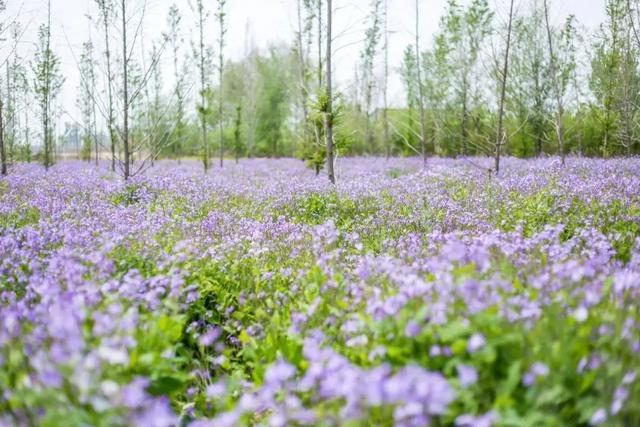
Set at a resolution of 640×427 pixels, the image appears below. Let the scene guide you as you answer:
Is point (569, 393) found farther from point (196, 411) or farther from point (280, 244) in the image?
point (280, 244)

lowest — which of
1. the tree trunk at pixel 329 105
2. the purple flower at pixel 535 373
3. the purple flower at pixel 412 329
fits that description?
the purple flower at pixel 535 373

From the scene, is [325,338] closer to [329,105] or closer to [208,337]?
[208,337]

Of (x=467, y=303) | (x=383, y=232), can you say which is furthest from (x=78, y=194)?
(x=467, y=303)

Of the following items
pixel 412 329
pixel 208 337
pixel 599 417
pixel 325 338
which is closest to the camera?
pixel 599 417

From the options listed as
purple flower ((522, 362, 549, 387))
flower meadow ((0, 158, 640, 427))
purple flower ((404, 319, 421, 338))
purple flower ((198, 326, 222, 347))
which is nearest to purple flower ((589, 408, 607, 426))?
flower meadow ((0, 158, 640, 427))

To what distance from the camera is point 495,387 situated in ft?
7.34

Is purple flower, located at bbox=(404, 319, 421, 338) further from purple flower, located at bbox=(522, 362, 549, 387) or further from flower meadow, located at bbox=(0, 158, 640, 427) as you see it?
purple flower, located at bbox=(522, 362, 549, 387)

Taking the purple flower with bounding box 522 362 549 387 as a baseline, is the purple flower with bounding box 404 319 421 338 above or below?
above

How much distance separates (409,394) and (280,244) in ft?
13.5

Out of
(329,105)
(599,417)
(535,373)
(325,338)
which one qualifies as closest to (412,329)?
(535,373)

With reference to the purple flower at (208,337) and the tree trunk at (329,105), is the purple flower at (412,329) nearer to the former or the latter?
the purple flower at (208,337)

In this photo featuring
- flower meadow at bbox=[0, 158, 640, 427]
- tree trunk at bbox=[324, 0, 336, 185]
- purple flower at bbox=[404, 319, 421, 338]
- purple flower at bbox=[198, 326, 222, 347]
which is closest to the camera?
flower meadow at bbox=[0, 158, 640, 427]

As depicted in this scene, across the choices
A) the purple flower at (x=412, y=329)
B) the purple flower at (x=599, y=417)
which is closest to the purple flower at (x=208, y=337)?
the purple flower at (x=412, y=329)

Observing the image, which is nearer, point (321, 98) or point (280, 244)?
point (280, 244)
